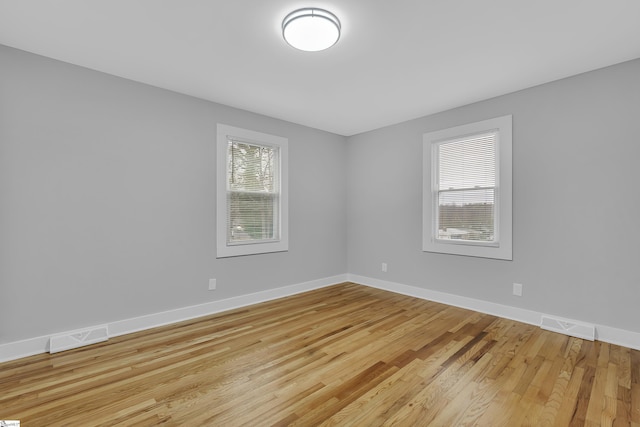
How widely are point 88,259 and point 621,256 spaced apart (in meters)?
4.98

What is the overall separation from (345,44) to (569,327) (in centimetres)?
344

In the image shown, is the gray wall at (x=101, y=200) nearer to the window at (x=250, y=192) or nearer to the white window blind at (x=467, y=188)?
the window at (x=250, y=192)

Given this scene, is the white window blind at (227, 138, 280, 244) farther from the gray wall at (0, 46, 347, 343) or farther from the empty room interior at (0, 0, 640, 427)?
the gray wall at (0, 46, 347, 343)

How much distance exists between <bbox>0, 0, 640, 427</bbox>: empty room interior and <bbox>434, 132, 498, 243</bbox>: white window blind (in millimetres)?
26

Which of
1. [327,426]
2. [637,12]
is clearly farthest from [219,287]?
[637,12]

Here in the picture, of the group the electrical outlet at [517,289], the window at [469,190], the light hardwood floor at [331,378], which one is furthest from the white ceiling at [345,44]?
the light hardwood floor at [331,378]

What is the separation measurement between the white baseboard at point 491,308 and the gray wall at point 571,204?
0.22 feet

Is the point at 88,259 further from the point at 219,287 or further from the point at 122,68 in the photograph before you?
the point at 122,68

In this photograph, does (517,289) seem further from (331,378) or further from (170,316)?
(170,316)

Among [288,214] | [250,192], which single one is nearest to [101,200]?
[250,192]

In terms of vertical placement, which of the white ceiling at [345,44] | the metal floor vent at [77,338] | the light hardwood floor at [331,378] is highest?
the white ceiling at [345,44]

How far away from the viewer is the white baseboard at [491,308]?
8.68 ft

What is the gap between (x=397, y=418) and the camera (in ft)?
5.64

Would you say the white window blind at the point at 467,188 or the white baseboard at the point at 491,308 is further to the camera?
the white window blind at the point at 467,188
